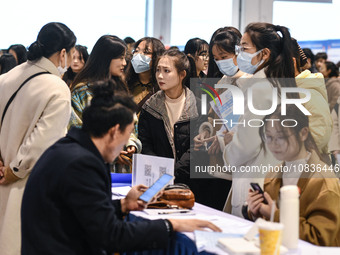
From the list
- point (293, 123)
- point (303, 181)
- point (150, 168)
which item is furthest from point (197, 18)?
point (303, 181)

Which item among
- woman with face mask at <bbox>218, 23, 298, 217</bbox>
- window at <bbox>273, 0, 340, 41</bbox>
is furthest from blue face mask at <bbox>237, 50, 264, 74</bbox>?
window at <bbox>273, 0, 340, 41</bbox>

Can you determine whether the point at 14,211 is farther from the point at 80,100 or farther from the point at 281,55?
the point at 281,55

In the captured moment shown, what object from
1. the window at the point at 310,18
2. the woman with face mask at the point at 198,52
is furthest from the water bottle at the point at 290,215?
the window at the point at 310,18

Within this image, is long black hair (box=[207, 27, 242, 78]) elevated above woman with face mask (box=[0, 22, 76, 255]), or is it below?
above

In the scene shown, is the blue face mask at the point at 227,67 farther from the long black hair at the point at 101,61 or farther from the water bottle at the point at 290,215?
the water bottle at the point at 290,215

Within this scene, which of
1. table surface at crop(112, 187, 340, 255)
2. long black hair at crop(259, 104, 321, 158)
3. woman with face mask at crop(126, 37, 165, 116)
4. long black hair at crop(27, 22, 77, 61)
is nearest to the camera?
table surface at crop(112, 187, 340, 255)

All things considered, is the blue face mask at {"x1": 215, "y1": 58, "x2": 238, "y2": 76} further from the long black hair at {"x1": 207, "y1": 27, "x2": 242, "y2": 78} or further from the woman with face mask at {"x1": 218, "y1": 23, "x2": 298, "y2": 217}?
the woman with face mask at {"x1": 218, "y1": 23, "x2": 298, "y2": 217}

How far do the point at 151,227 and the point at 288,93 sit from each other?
1281 mm

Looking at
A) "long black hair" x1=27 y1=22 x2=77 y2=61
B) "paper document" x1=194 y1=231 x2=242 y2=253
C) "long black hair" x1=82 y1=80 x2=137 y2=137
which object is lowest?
"paper document" x1=194 y1=231 x2=242 y2=253

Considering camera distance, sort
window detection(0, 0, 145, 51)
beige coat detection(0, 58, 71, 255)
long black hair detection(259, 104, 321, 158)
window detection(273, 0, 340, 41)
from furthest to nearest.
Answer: window detection(273, 0, 340, 41)
window detection(0, 0, 145, 51)
beige coat detection(0, 58, 71, 255)
long black hair detection(259, 104, 321, 158)

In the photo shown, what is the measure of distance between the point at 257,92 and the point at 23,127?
4.24 ft

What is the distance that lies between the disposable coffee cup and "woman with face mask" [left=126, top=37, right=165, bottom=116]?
2.55 metres

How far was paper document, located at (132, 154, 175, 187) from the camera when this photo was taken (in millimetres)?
2809

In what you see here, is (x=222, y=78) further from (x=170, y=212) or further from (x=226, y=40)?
(x=170, y=212)
